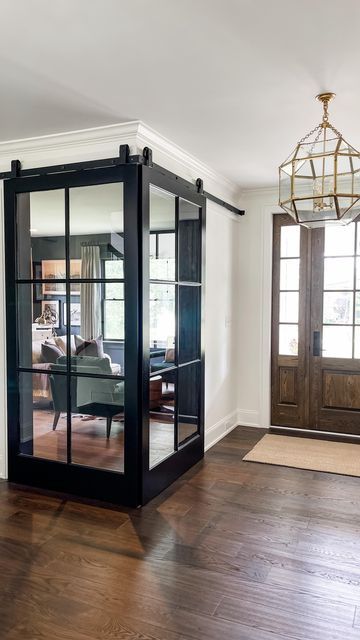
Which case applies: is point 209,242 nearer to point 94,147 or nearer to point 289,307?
point 289,307

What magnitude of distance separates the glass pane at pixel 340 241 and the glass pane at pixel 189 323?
5.71 feet

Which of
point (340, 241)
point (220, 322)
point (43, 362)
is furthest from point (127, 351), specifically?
point (340, 241)

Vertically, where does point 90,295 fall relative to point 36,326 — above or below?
above

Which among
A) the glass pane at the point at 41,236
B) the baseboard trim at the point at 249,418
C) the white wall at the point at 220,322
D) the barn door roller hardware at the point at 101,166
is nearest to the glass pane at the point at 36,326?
the glass pane at the point at 41,236

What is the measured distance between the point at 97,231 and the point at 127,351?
0.85 metres

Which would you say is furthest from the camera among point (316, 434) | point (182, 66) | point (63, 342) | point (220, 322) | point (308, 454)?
point (316, 434)

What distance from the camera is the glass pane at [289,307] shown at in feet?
17.1

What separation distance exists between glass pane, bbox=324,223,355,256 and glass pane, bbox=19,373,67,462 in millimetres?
3113

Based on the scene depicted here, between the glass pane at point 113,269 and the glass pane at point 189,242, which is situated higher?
the glass pane at point 189,242

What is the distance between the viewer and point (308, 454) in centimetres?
443

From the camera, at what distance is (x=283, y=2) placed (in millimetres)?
1869

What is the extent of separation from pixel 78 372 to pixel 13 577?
53.0 inches

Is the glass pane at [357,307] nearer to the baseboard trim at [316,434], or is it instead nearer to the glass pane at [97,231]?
the baseboard trim at [316,434]

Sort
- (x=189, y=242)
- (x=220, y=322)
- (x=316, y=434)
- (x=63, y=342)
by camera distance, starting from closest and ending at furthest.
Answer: (x=63, y=342) < (x=189, y=242) < (x=220, y=322) < (x=316, y=434)
